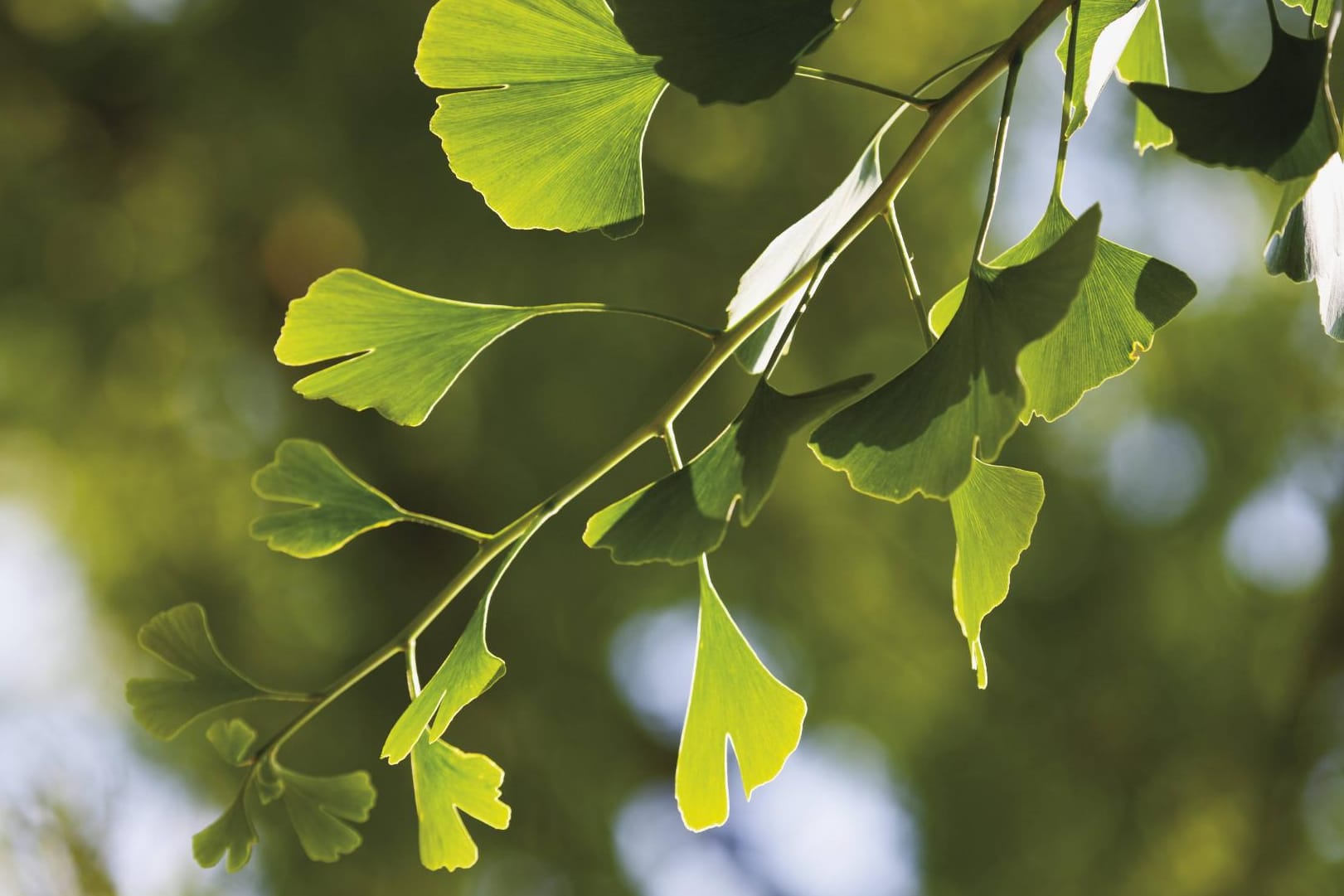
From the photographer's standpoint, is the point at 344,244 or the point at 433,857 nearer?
the point at 433,857

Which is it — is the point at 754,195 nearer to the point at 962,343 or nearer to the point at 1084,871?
the point at 1084,871

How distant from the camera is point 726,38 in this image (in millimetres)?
164

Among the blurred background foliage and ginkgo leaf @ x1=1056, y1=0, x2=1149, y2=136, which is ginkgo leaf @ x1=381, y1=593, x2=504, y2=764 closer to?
ginkgo leaf @ x1=1056, y1=0, x2=1149, y2=136

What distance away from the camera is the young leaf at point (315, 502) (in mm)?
256

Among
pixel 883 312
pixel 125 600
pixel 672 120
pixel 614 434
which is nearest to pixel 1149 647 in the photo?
pixel 883 312

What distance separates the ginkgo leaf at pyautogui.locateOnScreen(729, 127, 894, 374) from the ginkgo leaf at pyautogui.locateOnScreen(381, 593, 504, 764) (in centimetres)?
8

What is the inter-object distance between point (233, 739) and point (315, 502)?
Answer: 7cm

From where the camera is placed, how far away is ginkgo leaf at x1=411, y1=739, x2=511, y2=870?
240 mm

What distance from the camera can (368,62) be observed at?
107cm

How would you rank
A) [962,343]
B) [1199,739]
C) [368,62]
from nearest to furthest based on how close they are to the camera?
[962,343] → [368,62] → [1199,739]

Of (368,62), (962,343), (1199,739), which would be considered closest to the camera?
(962,343)

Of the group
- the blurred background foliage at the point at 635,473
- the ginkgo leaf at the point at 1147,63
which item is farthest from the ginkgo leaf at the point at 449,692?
the blurred background foliage at the point at 635,473

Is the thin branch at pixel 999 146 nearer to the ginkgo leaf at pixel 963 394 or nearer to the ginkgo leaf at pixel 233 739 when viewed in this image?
the ginkgo leaf at pixel 963 394

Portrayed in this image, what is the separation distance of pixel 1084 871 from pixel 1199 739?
0.20 meters
